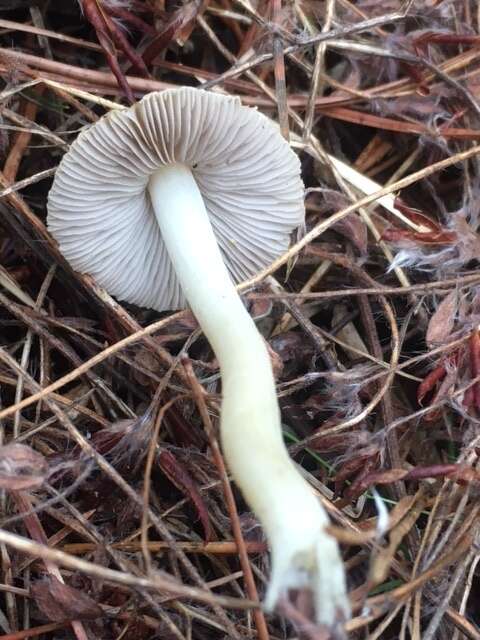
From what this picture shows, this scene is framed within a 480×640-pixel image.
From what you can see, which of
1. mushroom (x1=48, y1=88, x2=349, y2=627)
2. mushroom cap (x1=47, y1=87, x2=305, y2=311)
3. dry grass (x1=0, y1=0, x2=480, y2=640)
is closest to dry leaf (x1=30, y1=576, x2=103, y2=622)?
dry grass (x1=0, y1=0, x2=480, y2=640)

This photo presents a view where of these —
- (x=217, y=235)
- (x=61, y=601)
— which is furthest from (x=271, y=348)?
(x=61, y=601)

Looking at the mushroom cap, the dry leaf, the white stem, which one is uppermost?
the mushroom cap

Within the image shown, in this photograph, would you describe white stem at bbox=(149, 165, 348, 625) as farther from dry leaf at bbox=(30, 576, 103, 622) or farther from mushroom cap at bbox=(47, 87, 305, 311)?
dry leaf at bbox=(30, 576, 103, 622)

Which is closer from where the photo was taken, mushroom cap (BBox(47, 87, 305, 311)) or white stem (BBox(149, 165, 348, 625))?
white stem (BBox(149, 165, 348, 625))

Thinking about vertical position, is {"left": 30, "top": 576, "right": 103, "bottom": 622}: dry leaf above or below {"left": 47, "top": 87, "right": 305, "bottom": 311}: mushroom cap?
below

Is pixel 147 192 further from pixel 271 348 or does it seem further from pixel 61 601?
pixel 61 601

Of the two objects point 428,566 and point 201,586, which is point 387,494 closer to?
point 428,566

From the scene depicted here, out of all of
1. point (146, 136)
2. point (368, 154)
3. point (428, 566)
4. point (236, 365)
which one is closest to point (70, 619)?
point (236, 365)

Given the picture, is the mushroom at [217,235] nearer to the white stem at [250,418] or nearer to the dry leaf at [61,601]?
the white stem at [250,418]
